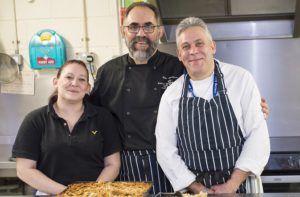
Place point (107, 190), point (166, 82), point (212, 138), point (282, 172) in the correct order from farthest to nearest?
point (282, 172) → point (166, 82) → point (212, 138) → point (107, 190)

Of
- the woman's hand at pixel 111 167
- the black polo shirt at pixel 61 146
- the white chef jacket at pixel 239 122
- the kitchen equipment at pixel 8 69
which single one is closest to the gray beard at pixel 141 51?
the white chef jacket at pixel 239 122

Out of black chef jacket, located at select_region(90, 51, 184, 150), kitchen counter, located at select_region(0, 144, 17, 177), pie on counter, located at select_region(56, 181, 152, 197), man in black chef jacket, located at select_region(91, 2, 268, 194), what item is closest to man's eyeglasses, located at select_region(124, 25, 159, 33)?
man in black chef jacket, located at select_region(91, 2, 268, 194)

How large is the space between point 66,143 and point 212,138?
0.60 meters

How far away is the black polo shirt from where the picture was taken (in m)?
1.44

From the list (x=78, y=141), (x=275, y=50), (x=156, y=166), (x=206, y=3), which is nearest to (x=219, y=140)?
(x=156, y=166)

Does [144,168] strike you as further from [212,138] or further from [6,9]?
[6,9]

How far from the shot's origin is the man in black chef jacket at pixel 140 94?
5.16 feet

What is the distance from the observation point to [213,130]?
1356mm

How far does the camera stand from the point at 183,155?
4.63 feet

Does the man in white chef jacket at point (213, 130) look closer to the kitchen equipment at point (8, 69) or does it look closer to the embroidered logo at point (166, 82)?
the embroidered logo at point (166, 82)

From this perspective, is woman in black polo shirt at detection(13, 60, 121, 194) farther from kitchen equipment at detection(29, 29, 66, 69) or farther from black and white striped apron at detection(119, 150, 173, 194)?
kitchen equipment at detection(29, 29, 66, 69)

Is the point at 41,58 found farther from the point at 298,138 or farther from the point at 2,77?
the point at 298,138

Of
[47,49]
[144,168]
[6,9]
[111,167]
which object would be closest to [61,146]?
[111,167]

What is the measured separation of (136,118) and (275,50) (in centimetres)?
120
